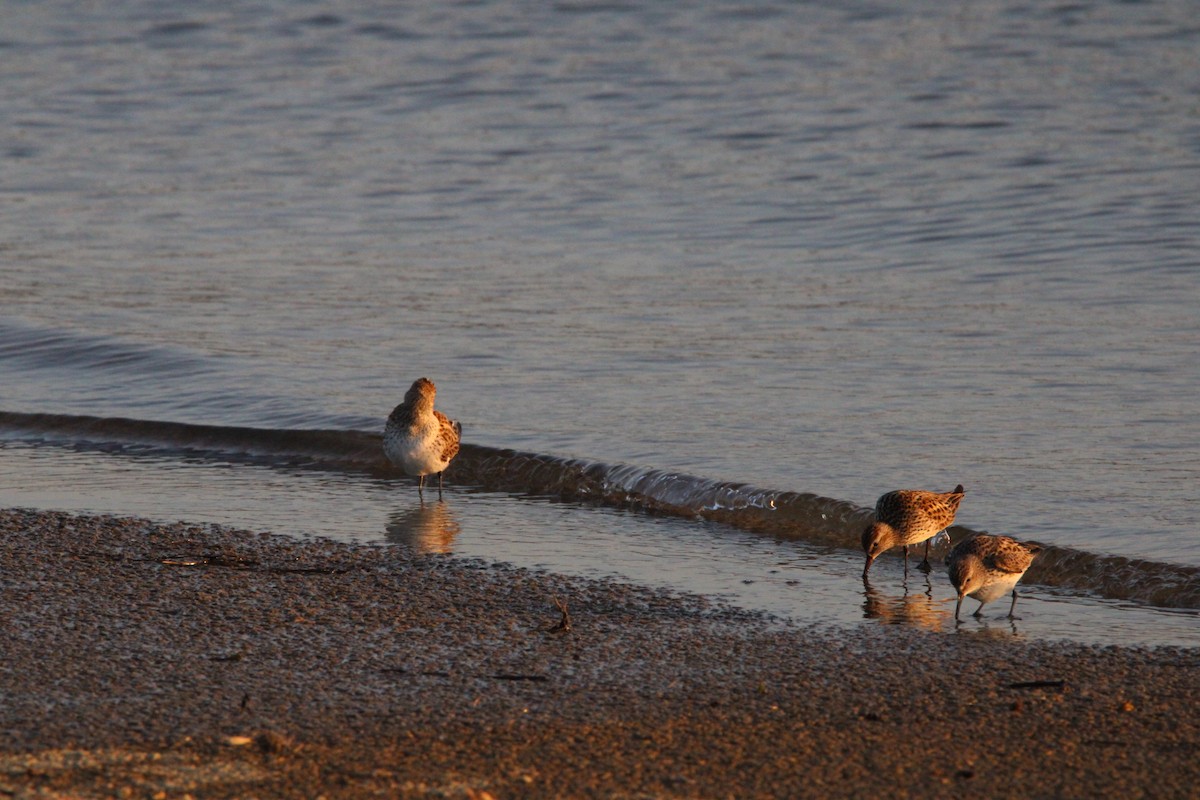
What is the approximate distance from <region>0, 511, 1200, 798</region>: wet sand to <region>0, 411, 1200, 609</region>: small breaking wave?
118cm

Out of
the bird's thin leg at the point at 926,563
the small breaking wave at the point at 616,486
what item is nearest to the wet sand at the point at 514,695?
the small breaking wave at the point at 616,486

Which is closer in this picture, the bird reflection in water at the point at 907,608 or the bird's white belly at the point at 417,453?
the bird reflection in water at the point at 907,608

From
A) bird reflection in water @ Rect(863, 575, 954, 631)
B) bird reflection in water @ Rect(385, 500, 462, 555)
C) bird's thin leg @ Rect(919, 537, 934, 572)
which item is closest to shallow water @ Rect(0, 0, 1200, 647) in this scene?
bird reflection in water @ Rect(385, 500, 462, 555)

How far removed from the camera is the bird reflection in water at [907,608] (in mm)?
7906

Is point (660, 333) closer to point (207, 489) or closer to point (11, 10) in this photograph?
point (207, 489)

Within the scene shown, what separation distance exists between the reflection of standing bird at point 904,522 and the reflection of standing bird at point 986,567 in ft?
1.93

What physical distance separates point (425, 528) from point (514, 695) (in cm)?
334

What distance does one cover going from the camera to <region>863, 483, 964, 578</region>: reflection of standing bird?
8.67m

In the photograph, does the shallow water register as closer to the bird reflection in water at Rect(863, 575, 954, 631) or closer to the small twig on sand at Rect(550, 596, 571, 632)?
the bird reflection in water at Rect(863, 575, 954, 631)

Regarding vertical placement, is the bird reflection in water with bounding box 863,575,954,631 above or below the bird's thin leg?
below

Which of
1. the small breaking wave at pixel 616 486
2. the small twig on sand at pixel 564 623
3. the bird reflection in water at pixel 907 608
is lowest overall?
the small twig on sand at pixel 564 623

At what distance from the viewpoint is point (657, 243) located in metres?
17.9

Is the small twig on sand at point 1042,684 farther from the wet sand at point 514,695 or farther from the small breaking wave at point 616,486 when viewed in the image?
the small breaking wave at point 616,486

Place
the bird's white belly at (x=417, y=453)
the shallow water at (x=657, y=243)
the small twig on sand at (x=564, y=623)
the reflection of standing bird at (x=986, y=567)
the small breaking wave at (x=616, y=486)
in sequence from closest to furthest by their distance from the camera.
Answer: the small twig on sand at (x=564, y=623) < the reflection of standing bird at (x=986, y=567) < the small breaking wave at (x=616, y=486) < the bird's white belly at (x=417, y=453) < the shallow water at (x=657, y=243)
